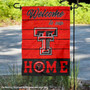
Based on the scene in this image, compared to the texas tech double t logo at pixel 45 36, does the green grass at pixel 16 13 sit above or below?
above

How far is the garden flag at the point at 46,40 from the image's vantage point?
4621 millimetres

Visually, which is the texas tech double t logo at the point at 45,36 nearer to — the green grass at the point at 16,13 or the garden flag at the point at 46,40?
the garden flag at the point at 46,40

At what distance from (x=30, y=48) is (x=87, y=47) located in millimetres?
6048

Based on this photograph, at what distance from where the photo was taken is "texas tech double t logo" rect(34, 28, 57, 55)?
4.64 m

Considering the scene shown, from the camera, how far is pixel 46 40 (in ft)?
15.4

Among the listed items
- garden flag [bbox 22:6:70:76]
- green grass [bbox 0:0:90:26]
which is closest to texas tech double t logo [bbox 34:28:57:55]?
garden flag [bbox 22:6:70:76]

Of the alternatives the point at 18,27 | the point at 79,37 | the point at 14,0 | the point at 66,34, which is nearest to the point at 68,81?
the point at 66,34

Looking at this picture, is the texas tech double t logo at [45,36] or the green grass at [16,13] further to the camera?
the green grass at [16,13]

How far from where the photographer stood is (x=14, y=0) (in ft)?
61.6

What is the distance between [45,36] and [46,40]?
0.18 feet

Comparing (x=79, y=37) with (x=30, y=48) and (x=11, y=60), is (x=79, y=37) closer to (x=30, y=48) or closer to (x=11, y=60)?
(x=11, y=60)

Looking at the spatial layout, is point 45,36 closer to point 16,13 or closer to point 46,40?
point 46,40

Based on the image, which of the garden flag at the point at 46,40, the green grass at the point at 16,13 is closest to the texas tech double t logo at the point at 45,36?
the garden flag at the point at 46,40

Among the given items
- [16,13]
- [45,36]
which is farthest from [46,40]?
[16,13]
